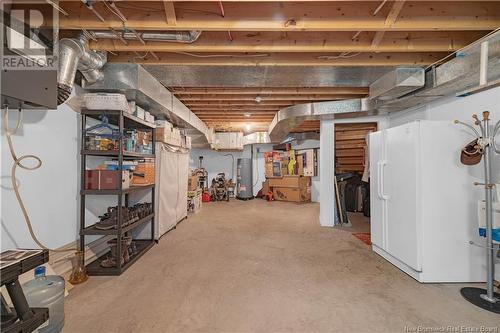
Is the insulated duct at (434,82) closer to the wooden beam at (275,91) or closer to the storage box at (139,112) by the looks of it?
the wooden beam at (275,91)

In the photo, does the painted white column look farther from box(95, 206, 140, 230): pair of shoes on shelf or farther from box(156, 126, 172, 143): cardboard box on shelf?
box(95, 206, 140, 230): pair of shoes on shelf

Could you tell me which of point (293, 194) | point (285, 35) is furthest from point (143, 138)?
point (293, 194)

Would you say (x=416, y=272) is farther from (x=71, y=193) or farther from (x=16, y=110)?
(x=16, y=110)

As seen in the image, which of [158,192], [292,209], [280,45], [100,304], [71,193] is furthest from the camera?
[292,209]

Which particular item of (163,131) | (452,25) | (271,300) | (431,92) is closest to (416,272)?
(271,300)

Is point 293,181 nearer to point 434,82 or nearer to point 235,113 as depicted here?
point 235,113

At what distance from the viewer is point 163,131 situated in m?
3.55

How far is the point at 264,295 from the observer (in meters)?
1.99

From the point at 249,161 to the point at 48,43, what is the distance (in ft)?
21.4

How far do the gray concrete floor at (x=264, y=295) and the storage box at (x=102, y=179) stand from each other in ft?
3.04

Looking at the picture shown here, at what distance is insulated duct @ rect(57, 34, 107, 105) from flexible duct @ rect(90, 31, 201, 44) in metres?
0.17

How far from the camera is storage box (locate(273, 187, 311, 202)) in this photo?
713 centimetres

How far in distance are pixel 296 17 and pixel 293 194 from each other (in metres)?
5.84

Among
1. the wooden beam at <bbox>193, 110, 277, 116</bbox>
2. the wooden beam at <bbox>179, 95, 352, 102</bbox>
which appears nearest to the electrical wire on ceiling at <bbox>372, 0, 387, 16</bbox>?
the wooden beam at <bbox>179, 95, 352, 102</bbox>
